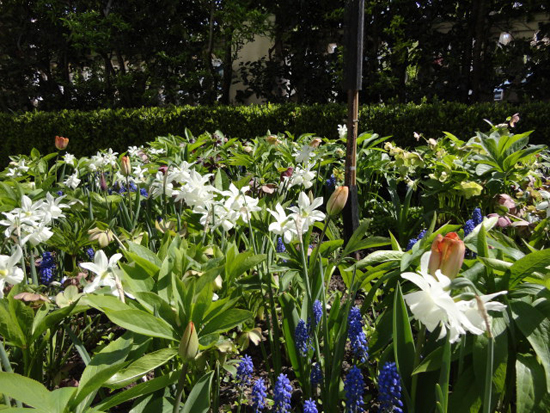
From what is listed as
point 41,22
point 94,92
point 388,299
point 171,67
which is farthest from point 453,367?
point 41,22

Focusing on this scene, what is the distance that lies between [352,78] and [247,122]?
3.96 m

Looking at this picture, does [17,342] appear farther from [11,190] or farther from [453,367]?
[453,367]

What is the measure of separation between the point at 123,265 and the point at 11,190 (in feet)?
2.97

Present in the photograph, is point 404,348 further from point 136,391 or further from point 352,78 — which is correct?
point 352,78

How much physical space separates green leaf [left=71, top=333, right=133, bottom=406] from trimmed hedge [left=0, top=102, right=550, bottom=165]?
4.29 meters

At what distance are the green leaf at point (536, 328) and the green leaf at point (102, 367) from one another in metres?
0.76

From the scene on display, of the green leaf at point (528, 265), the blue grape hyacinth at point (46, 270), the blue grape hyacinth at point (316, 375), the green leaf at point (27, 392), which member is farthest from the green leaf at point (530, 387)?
the blue grape hyacinth at point (46, 270)

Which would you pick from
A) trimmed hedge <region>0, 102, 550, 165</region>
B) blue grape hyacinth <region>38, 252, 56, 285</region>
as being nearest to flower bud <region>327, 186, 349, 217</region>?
blue grape hyacinth <region>38, 252, 56, 285</region>

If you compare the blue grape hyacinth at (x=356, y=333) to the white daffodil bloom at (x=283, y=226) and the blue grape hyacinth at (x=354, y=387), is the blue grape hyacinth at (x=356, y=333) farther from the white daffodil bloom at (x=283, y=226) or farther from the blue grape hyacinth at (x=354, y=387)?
the white daffodil bloom at (x=283, y=226)

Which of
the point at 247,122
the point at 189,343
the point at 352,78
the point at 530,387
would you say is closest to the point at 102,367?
the point at 189,343

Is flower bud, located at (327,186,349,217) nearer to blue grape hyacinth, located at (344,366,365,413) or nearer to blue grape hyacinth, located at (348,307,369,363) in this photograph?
blue grape hyacinth, located at (348,307,369,363)

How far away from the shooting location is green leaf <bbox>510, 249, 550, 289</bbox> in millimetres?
846

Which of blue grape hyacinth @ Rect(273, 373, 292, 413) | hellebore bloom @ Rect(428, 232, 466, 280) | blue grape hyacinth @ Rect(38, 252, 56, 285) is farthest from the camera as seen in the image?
blue grape hyacinth @ Rect(38, 252, 56, 285)

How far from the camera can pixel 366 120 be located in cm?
482
